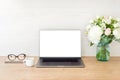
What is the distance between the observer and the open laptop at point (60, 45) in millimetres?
1938

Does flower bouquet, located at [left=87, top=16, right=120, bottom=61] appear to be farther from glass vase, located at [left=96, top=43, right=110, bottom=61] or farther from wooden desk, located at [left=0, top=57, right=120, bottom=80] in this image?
wooden desk, located at [left=0, top=57, right=120, bottom=80]

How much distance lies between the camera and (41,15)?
79.6 inches

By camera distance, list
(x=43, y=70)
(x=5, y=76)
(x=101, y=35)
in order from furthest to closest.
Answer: (x=101, y=35), (x=43, y=70), (x=5, y=76)

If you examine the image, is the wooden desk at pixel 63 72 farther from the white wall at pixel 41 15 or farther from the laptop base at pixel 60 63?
the white wall at pixel 41 15

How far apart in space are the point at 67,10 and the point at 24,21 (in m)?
0.41

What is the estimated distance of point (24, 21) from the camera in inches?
80.0

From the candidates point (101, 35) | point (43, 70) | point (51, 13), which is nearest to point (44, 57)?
point (43, 70)

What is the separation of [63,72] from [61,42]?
0.38 m

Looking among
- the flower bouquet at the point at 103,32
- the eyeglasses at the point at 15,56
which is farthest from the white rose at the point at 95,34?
the eyeglasses at the point at 15,56

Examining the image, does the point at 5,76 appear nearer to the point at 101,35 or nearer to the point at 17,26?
the point at 17,26

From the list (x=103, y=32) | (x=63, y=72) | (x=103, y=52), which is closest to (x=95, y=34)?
(x=103, y=32)

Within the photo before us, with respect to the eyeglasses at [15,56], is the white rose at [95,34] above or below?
above

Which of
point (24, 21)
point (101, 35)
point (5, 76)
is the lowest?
point (5, 76)

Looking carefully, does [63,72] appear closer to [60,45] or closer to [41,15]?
[60,45]
